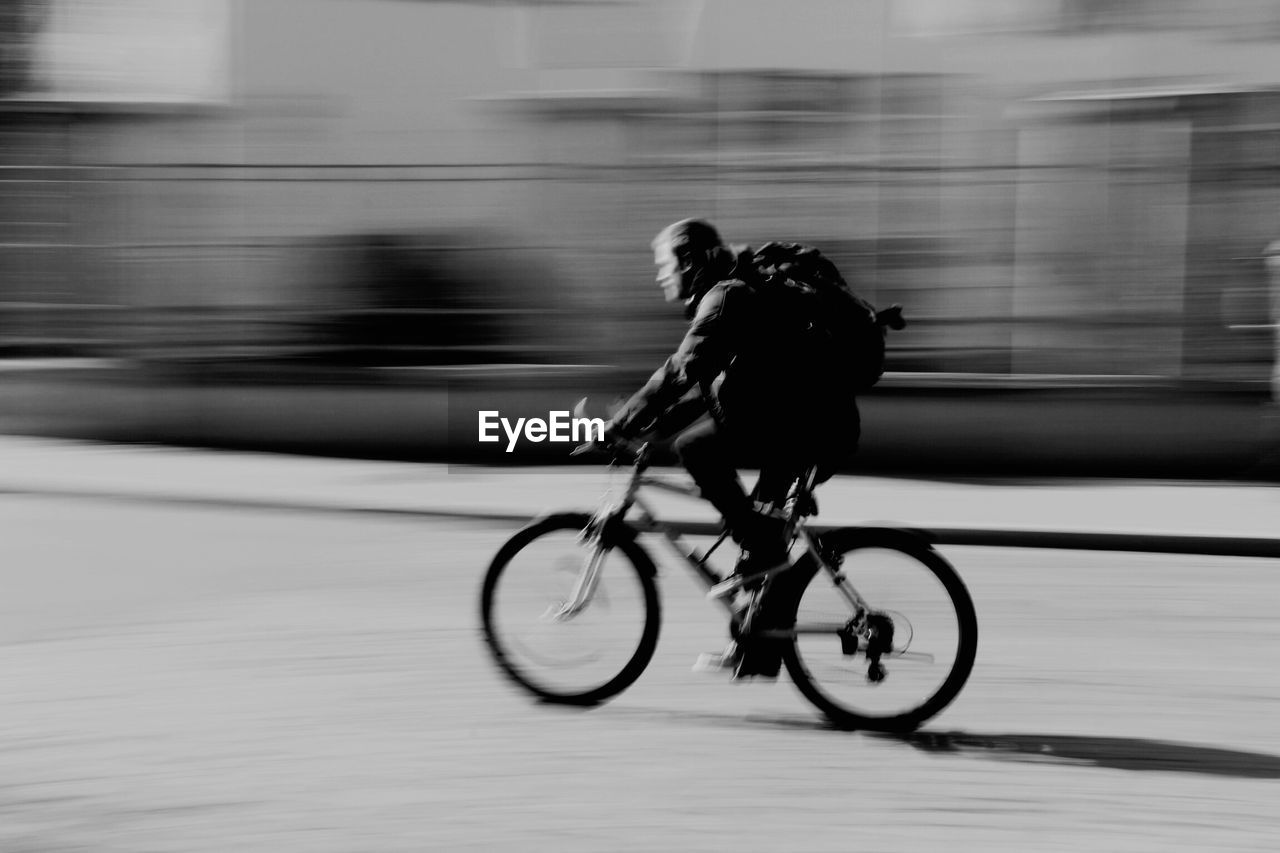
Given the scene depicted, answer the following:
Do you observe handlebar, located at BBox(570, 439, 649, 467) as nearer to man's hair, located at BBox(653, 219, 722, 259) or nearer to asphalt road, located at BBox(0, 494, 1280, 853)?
man's hair, located at BBox(653, 219, 722, 259)

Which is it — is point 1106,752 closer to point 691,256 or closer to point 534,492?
point 691,256

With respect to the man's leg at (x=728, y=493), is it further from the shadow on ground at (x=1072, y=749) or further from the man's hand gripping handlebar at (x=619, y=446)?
the shadow on ground at (x=1072, y=749)

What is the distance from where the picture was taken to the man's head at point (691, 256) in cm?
541

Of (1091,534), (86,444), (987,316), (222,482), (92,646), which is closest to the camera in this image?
(92,646)

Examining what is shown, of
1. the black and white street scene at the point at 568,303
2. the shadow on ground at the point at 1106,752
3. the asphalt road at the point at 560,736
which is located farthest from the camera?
the black and white street scene at the point at 568,303

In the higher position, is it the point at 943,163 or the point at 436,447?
the point at 943,163

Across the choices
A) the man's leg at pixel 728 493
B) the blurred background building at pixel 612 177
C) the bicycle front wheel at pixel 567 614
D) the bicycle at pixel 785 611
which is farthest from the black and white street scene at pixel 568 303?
the man's leg at pixel 728 493

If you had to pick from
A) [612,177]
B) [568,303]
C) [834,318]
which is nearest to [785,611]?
[834,318]

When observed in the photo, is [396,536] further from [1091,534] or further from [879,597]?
[879,597]

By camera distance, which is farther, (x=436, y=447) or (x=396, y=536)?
(x=436, y=447)

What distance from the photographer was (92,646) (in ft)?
21.7

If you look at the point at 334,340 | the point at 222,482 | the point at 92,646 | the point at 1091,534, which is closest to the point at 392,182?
the point at 334,340

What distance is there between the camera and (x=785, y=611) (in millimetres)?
5406

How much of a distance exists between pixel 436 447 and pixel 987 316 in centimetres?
449
